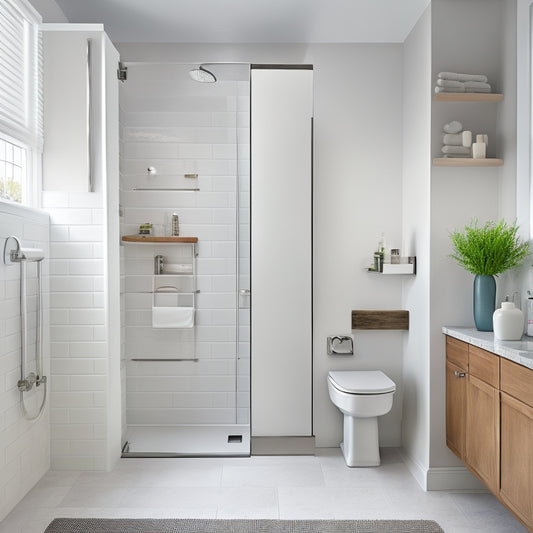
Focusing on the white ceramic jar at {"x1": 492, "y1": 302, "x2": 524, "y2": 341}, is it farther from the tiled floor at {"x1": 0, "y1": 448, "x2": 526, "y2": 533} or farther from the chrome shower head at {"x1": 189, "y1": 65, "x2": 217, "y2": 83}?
the chrome shower head at {"x1": 189, "y1": 65, "x2": 217, "y2": 83}

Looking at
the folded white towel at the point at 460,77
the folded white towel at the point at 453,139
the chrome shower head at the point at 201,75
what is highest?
the chrome shower head at the point at 201,75

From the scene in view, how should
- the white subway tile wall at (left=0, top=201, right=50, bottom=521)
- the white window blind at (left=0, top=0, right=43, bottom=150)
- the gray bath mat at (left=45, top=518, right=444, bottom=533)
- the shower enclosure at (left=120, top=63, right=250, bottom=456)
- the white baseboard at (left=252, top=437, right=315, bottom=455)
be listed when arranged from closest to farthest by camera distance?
the gray bath mat at (left=45, top=518, right=444, bottom=533), the white subway tile wall at (left=0, top=201, right=50, bottom=521), the white window blind at (left=0, top=0, right=43, bottom=150), the shower enclosure at (left=120, top=63, right=250, bottom=456), the white baseboard at (left=252, top=437, right=315, bottom=455)

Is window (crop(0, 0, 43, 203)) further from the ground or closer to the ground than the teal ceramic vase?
further from the ground

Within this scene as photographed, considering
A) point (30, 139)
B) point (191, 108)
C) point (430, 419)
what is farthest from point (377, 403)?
point (30, 139)

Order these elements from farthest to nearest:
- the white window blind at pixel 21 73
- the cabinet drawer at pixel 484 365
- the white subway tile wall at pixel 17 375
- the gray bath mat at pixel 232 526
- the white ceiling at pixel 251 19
Result: the white ceiling at pixel 251 19 < the white window blind at pixel 21 73 < the white subway tile wall at pixel 17 375 < the gray bath mat at pixel 232 526 < the cabinet drawer at pixel 484 365

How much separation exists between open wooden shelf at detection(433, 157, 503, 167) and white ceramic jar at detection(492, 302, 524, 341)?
0.84m

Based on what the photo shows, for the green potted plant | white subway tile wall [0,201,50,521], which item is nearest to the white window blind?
white subway tile wall [0,201,50,521]

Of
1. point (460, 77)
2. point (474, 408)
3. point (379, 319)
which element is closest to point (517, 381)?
point (474, 408)

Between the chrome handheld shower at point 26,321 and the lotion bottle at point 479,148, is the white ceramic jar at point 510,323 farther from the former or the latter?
the chrome handheld shower at point 26,321

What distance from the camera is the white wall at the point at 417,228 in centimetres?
307

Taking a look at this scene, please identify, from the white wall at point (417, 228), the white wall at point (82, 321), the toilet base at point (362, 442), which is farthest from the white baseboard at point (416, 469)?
the white wall at point (82, 321)

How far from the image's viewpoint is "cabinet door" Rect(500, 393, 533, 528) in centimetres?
205

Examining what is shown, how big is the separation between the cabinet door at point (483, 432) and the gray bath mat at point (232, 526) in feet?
1.17

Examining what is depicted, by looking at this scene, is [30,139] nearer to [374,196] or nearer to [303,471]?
[374,196]
